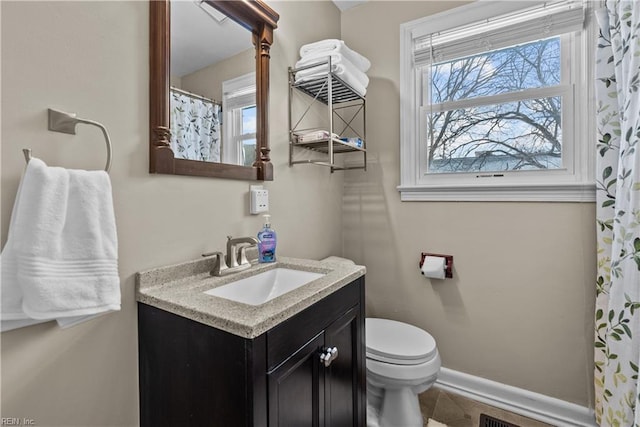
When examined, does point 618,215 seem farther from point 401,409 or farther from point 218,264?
point 218,264

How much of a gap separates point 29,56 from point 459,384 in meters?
2.28

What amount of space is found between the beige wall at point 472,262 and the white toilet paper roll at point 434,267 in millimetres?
79

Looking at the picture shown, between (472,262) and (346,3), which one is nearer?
(472,262)

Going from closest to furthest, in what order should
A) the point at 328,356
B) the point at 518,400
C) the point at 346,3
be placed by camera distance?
the point at 328,356 < the point at 518,400 < the point at 346,3

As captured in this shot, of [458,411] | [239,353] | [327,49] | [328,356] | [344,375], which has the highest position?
[327,49]

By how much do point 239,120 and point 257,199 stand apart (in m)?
0.34

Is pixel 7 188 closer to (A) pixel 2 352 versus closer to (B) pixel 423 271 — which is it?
(A) pixel 2 352

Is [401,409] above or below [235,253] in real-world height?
below

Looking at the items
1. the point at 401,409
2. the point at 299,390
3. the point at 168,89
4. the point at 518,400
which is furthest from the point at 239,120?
the point at 518,400

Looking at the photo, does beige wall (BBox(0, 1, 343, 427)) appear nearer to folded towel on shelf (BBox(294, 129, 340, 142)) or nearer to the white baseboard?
folded towel on shelf (BBox(294, 129, 340, 142))

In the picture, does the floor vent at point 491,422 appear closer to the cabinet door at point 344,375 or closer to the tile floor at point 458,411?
the tile floor at point 458,411

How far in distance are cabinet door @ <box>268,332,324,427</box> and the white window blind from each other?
Result: 1752mm

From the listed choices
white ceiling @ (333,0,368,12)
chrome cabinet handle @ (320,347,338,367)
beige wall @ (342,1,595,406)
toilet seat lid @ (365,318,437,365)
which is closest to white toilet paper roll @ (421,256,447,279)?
beige wall @ (342,1,595,406)

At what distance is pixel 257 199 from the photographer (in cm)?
129
